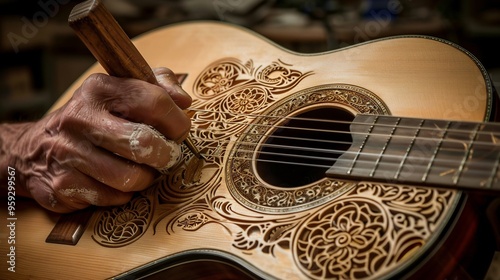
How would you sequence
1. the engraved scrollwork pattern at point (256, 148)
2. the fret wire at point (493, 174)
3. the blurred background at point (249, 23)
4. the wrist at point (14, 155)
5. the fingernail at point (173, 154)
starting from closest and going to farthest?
the fret wire at point (493, 174) → the engraved scrollwork pattern at point (256, 148) → the fingernail at point (173, 154) → the wrist at point (14, 155) → the blurred background at point (249, 23)

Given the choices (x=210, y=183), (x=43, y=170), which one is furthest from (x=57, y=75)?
(x=210, y=183)

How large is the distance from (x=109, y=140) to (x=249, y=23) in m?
1.64

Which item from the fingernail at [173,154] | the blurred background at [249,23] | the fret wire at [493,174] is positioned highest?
the blurred background at [249,23]

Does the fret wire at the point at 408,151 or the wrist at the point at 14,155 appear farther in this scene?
the wrist at the point at 14,155

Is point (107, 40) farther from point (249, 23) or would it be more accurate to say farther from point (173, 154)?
point (249, 23)

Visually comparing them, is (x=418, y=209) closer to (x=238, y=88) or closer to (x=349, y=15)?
(x=238, y=88)

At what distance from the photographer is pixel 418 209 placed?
2.35 feet

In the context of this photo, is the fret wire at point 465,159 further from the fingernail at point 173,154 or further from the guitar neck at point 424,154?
the fingernail at point 173,154

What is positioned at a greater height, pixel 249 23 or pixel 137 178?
pixel 249 23

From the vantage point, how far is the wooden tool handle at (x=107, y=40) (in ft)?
2.84

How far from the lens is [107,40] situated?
887 millimetres

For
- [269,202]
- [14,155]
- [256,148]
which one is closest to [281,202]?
[269,202]

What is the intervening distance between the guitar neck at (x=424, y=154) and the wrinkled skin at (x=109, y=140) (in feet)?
0.94

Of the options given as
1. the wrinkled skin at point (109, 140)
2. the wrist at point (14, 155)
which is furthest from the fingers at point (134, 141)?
the wrist at point (14, 155)
